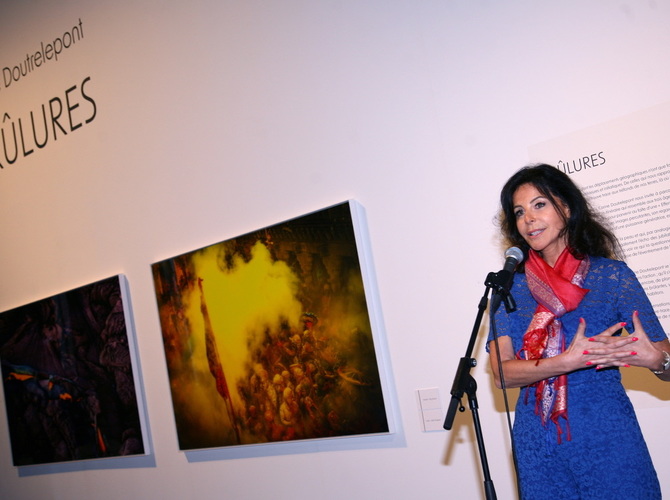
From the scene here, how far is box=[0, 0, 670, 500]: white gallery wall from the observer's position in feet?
9.84

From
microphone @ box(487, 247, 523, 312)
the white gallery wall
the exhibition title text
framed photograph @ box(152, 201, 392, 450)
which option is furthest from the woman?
the exhibition title text

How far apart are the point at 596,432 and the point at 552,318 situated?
37 cm

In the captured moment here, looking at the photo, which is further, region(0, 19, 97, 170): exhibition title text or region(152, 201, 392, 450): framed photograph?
region(0, 19, 97, 170): exhibition title text

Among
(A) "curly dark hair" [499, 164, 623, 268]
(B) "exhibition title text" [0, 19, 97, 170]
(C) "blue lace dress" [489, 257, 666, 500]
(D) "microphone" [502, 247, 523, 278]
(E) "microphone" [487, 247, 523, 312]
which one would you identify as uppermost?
(B) "exhibition title text" [0, 19, 97, 170]

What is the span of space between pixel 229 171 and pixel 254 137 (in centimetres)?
25

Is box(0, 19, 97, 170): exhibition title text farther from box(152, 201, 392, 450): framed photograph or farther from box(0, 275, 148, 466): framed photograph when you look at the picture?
box(152, 201, 392, 450): framed photograph

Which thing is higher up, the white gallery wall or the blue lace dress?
the white gallery wall

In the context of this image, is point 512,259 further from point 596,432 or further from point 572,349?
point 596,432

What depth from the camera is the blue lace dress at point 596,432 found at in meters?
2.18

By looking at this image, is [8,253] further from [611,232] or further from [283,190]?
[611,232]

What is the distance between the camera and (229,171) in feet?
13.3

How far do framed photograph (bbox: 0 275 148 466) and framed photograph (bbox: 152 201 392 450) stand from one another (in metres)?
0.39

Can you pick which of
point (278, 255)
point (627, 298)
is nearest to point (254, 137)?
point (278, 255)

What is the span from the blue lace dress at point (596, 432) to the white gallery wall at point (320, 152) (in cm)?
54
